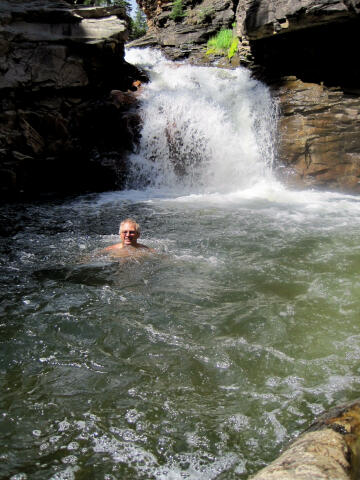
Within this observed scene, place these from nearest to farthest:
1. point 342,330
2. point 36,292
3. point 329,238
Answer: point 342,330 < point 36,292 < point 329,238

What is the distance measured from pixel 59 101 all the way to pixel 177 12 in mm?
10082

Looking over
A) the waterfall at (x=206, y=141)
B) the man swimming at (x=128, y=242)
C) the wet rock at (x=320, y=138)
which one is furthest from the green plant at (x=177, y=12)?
the man swimming at (x=128, y=242)

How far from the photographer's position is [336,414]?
2.03m

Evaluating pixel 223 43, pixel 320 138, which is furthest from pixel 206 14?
pixel 320 138

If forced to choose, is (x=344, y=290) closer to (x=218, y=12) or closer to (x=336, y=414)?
(x=336, y=414)

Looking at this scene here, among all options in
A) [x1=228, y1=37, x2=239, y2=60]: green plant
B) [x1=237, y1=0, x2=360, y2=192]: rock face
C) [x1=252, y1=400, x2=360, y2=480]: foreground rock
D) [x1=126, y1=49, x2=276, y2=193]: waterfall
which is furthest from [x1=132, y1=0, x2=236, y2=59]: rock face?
[x1=252, y1=400, x2=360, y2=480]: foreground rock

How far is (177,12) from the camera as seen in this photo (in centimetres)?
1692

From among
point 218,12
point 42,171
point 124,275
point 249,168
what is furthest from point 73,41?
point 218,12

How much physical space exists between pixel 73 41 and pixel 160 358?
8.60 metres

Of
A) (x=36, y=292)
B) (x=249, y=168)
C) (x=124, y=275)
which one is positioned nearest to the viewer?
(x=36, y=292)

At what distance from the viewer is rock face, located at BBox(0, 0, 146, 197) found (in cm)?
887

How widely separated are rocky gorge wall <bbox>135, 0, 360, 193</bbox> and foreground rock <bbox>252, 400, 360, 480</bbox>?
8021 mm

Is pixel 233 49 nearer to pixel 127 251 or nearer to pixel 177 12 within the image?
pixel 177 12

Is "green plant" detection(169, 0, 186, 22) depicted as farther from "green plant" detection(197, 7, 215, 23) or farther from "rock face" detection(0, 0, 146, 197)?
"rock face" detection(0, 0, 146, 197)
